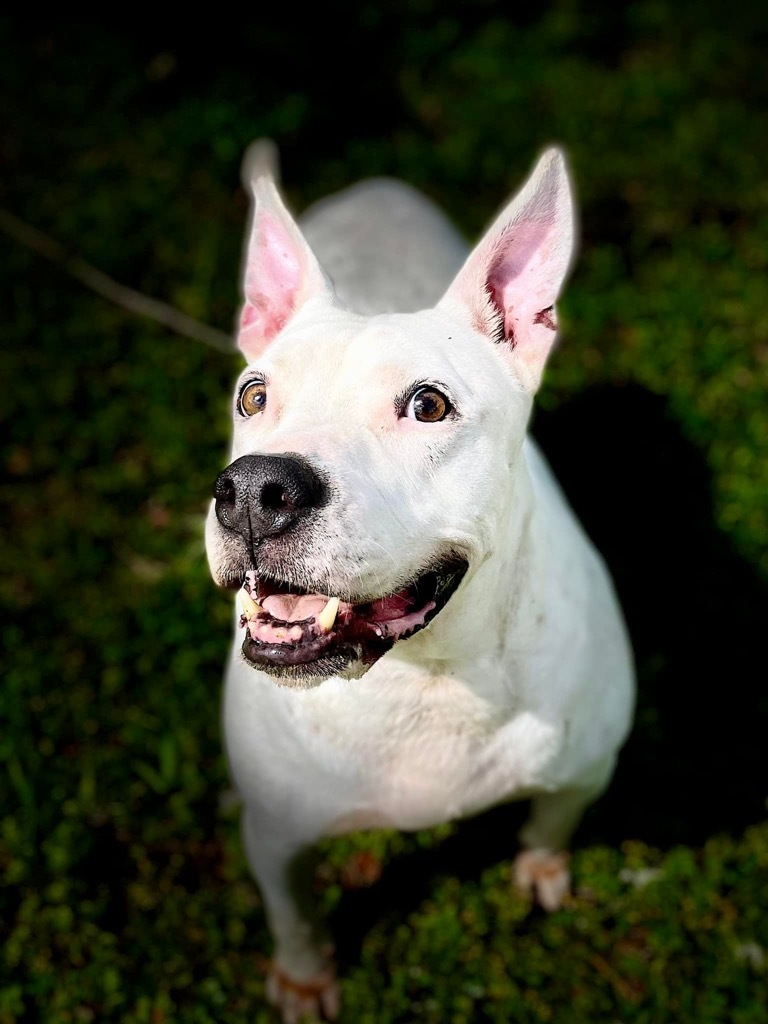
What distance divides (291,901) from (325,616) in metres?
1.45

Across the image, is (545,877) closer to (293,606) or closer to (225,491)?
(293,606)

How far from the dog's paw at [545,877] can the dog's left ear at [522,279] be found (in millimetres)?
1975

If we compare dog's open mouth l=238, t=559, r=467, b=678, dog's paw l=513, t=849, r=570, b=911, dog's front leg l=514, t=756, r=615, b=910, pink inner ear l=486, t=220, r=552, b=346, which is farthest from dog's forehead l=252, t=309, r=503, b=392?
dog's paw l=513, t=849, r=570, b=911

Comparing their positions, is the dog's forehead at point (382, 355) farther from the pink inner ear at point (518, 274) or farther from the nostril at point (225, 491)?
the nostril at point (225, 491)

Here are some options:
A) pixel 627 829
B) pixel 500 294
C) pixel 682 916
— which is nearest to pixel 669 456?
pixel 627 829

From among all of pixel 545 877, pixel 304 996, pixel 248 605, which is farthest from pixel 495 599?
pixel 304 996

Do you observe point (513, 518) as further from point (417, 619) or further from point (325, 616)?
point (325, 616)

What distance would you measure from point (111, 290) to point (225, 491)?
14.2 feet

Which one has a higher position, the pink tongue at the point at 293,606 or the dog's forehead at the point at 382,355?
the dog's forehead at the point at 382,355

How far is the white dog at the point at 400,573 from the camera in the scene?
7.41ft

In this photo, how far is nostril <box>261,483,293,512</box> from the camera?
7.02 ft

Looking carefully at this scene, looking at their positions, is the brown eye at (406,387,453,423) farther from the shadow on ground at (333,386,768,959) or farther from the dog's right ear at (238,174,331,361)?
the shadow on ground at (333,386,768,959)

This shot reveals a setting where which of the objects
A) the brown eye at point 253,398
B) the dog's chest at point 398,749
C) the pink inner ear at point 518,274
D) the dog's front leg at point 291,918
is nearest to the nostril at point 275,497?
the brown eye at point 253,398

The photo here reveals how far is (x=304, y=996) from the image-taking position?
3.56m
